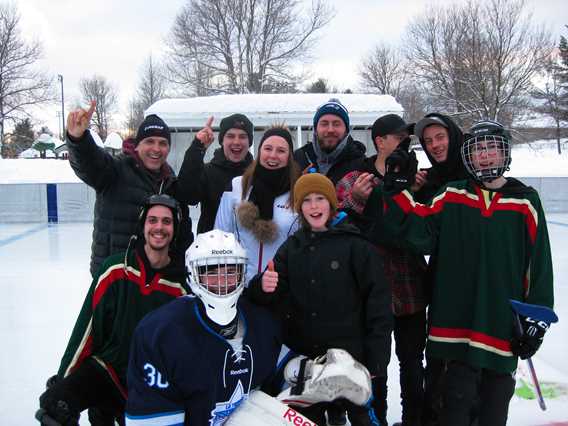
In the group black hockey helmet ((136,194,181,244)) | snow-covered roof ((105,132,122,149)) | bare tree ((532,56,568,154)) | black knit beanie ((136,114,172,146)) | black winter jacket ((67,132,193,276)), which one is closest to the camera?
black hockey helmet ((136,194,181,244))

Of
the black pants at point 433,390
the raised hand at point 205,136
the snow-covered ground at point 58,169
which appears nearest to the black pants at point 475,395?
the black pants at point 433,390

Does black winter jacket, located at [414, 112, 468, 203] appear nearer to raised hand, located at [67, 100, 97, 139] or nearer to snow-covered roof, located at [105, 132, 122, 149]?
raised hand, located at [67, 100, 97, 139]

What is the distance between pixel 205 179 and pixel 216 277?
4.22 feet

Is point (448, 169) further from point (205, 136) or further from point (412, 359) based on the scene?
point (205, 136)

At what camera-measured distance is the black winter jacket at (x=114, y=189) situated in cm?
265

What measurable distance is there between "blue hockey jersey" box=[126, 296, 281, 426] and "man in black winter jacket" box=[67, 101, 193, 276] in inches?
29.8

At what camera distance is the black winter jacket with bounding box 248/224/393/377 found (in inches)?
80.2

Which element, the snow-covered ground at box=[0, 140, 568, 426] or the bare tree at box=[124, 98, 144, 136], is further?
the bare tree at box=[124, 98, 144, 136]

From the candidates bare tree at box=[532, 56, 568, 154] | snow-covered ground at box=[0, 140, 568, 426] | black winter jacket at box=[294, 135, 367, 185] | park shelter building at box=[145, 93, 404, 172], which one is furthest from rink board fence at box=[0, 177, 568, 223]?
bare tree at box=[532, 56, 568, 154]

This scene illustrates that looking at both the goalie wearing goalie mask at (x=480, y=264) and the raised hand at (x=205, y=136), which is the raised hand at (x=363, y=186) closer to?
the goalie wearing goalie mask at (x=480, y=264)

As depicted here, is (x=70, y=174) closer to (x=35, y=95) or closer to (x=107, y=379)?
(x=35, y=95)

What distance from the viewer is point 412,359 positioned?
2547 mm

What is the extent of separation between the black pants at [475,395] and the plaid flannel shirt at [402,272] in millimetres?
363

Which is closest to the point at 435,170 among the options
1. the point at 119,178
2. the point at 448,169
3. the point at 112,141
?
the point at 448,169
